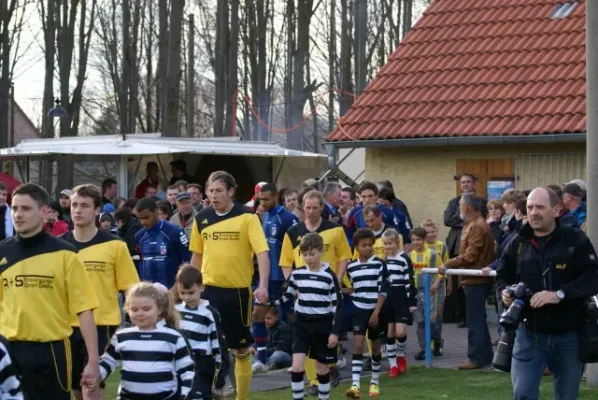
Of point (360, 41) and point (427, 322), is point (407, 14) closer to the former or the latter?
point (360, 41)

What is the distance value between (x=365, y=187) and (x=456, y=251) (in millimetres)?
2266

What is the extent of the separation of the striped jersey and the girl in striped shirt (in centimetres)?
433

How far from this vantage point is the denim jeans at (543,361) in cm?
838

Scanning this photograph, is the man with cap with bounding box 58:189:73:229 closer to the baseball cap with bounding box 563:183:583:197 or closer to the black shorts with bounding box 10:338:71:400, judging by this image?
the baseball cap with bounding box 563:183:583:197

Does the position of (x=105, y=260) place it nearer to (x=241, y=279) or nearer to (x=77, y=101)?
(x=241, y=279)

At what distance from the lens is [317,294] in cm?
1105

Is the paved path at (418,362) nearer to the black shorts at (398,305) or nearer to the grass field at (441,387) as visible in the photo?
the grass field at (441,387)

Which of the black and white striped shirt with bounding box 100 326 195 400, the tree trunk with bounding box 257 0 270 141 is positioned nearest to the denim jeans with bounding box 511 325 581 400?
the black and white striped shirt with bounding box 100 326 195 400

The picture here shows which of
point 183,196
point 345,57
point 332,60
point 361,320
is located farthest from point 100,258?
point 332,60

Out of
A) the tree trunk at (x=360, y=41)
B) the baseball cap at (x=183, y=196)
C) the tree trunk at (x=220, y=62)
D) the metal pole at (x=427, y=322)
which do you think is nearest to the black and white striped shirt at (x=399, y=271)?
the metal pole at (x=427, y=322)

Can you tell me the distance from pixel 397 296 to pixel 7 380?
735cm

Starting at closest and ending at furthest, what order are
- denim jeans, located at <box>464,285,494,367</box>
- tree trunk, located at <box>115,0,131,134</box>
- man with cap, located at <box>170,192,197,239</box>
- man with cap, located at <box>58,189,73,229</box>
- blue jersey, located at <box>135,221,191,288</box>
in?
blue jersey, located at <box>135,221,191,288</box>
denim jeans, located at <box>464,285,494,367</box>
man with cap, located at <box>170,192,197,239</box>
man with cap, located at <box>58,189,73,229</box>
tree trunk, located at <box>115,0,131,134</box>

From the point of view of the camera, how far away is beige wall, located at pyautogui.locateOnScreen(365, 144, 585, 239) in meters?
19.9

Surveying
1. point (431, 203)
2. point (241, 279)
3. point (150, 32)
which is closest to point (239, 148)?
point (431, 203)
